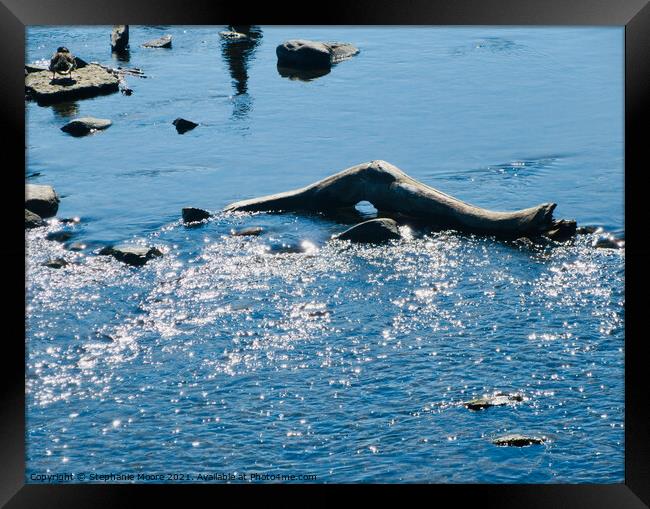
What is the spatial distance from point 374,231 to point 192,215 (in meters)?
3.15

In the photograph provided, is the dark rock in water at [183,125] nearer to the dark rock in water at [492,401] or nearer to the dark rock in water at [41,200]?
the dark rock in water at [41,200]

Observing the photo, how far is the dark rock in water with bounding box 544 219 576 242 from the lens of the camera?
20719 mm

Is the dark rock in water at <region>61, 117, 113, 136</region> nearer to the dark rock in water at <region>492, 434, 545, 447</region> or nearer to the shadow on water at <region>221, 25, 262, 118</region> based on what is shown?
the shadow on water at <region>221, 25, 262, 118</region>

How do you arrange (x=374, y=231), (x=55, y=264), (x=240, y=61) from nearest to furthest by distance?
(x=55, y=264), (x=374, y=231), (x=240, y=61)

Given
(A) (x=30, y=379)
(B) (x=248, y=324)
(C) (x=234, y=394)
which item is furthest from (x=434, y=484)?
(A) (x=30, y=379)

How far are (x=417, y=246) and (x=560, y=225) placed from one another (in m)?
2.39

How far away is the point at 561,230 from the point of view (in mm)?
20750

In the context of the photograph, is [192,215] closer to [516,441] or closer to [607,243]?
[607,243]

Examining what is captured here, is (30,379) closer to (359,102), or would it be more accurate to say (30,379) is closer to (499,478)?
(499,478)

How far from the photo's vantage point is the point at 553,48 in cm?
2688

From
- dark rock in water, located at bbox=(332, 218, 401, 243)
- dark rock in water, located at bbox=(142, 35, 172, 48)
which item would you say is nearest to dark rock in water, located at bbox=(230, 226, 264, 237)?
dark rock in water, located at bbox=(332, 218, 401, 243)

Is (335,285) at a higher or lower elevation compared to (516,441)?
higher
